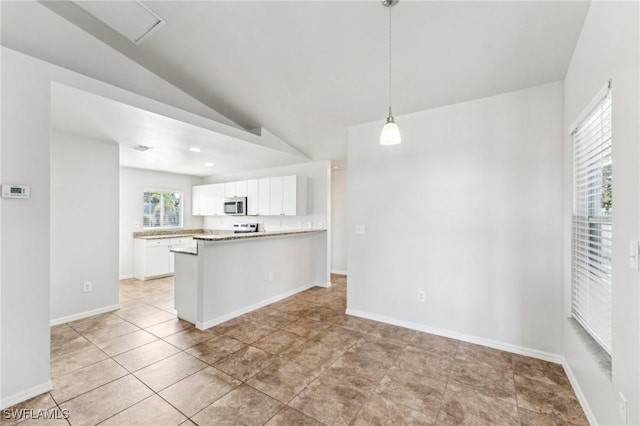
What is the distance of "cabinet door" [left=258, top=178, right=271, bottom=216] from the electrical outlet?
4.91m

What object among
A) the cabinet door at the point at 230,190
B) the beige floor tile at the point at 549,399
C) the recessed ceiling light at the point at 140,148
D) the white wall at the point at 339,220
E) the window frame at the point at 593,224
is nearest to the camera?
the window frame at the point at 593,224

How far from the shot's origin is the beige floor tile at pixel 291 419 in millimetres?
1717

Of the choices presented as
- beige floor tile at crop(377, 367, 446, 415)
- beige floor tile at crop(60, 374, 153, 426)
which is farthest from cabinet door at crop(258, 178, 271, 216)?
beige floor tile at crop(377, 367, 446, 415)

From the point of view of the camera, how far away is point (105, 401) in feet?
6.29

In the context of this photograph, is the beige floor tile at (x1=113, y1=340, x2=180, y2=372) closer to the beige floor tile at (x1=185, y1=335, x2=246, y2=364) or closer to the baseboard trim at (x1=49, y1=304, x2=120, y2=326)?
the beige floor tile at (x1=185, y1=335, x2=246, y2=364)

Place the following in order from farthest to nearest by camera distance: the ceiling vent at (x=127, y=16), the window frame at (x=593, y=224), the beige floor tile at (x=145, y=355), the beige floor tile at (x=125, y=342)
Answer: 1. the beige floor tile at (x=125, y=342)
2. the beige floor tile at (x=145, y=355)
3. the ceiling vent at (x=127, y=16)
4. the window frame at (x=593, y=224)

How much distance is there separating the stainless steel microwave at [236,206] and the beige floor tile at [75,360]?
3505 millimetres

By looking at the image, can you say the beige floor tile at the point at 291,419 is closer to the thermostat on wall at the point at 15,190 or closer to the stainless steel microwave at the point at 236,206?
the thermostat on wall at the point at 15,190

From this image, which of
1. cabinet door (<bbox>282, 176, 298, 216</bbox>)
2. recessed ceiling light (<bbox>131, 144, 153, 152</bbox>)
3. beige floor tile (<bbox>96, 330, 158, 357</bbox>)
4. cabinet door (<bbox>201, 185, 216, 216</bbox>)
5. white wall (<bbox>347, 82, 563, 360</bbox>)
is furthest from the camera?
cabinet door (<bbox>201, 185, 216, 216</bbox>)

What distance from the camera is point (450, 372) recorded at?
7.54 feet

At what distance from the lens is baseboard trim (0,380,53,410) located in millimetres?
1855

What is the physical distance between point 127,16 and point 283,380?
10.8 feet

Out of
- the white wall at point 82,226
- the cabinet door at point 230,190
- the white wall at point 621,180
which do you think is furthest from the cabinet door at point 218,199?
the white wall at point 621,180

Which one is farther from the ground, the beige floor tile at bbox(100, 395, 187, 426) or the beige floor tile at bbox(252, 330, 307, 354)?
the beige floor tile at bbox(100, 395, 187, 426)
